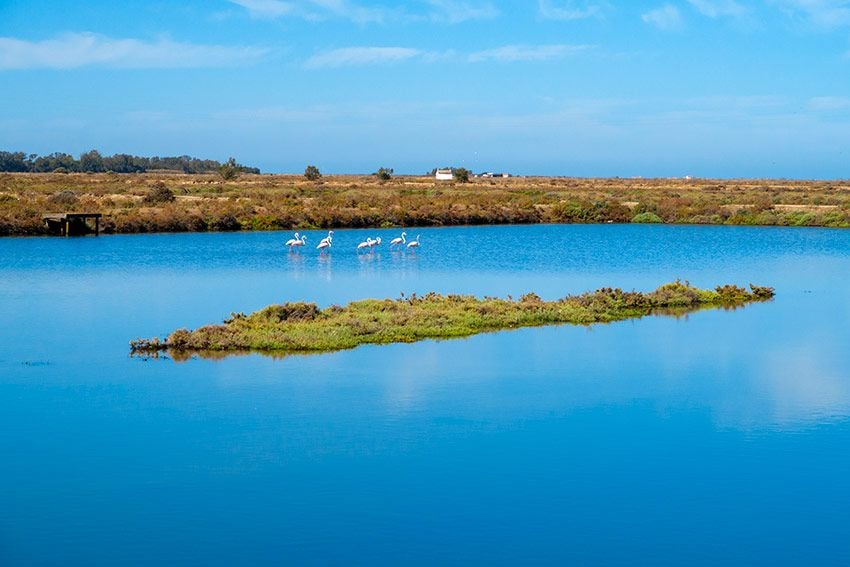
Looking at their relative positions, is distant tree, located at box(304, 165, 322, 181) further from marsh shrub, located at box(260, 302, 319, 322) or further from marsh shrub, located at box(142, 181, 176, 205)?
marsh shrub, located at box(260, 302, 319, 322)

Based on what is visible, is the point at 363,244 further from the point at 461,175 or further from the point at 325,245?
the point at 461,175

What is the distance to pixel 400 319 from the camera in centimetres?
1941

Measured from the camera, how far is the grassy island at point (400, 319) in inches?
695

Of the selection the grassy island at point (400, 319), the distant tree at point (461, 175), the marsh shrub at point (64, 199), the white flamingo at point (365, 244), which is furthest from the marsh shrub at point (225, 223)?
the distant tree at point (461, 175)

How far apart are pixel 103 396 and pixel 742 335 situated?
11.7 metres

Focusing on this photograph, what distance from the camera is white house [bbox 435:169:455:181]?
345ft

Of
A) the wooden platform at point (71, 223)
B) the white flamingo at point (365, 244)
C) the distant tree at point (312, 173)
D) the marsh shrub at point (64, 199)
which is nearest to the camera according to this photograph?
the white flamingo at point (365, 244)

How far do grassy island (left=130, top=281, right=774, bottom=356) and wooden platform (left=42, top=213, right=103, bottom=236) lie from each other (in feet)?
76.7

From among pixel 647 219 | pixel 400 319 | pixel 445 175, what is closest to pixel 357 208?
pixel 647 219

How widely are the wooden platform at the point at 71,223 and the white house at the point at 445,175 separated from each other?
208ft

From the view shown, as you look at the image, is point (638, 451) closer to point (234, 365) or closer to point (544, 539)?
point (544, 539)

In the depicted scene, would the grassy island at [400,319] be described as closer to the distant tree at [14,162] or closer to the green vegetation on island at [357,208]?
the green vegetation on island at [357,208]

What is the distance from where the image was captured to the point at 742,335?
20.3 m

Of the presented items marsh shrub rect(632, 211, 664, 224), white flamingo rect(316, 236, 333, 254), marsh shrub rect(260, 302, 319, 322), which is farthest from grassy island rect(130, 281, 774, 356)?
marsh shrub rect(632, 211, 664, 224)
